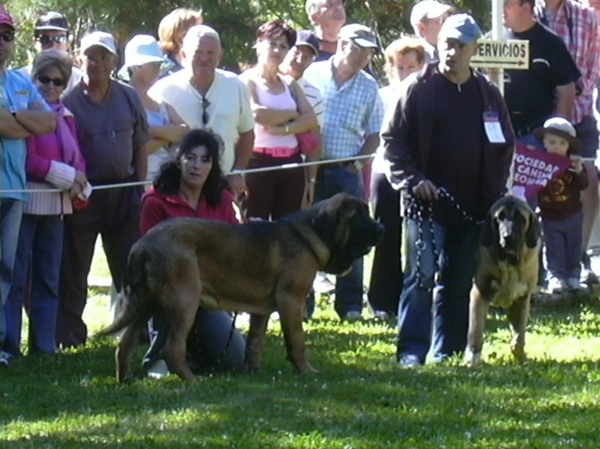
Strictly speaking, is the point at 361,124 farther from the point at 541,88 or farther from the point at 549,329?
the point at 549,329

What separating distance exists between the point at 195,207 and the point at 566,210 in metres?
4.83

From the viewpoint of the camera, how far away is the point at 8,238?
991cm

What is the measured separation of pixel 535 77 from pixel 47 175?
4.56m

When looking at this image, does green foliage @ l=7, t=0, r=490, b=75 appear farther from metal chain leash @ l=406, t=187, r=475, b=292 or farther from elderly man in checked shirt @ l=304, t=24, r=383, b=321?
metal chain leash @ l=406, t=187, r=475, b=292

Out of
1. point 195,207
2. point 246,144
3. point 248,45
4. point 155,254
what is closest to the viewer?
point 155,254

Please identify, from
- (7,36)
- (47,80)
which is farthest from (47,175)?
(7,36)

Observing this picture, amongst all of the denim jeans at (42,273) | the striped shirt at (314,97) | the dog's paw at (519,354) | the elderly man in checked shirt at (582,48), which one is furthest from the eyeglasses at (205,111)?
the elderly man in checked shirt at (582,48)

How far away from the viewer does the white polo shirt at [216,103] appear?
1134 centimetres

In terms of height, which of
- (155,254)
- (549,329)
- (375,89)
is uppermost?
(375,89)

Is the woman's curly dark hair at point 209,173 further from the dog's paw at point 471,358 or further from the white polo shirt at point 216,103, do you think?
the dog's paw at point 471,358

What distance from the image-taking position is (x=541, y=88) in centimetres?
1286

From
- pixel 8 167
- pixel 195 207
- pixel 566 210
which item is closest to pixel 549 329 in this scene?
pixel 566 210

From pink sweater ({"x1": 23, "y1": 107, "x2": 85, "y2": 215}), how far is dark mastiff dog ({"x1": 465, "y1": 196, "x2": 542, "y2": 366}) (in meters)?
2.77

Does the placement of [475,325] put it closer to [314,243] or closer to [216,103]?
[314,243]
